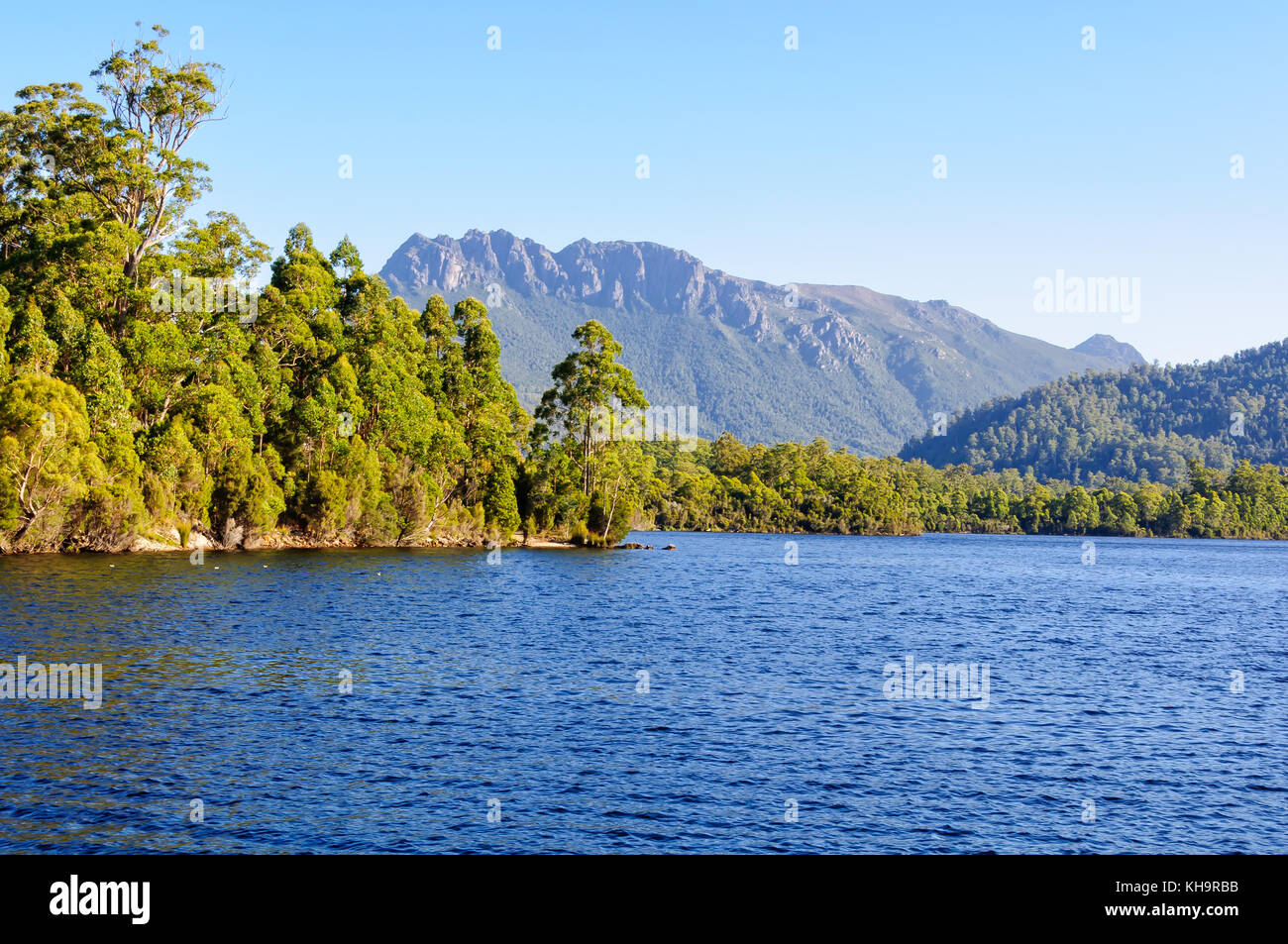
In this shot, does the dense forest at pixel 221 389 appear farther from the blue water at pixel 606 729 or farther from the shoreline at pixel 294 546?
the blue water at pixel 606 729

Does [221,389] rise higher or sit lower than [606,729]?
higher

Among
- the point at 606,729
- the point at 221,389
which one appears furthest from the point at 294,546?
the point at 606,729

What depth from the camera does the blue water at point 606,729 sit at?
63.9 feet

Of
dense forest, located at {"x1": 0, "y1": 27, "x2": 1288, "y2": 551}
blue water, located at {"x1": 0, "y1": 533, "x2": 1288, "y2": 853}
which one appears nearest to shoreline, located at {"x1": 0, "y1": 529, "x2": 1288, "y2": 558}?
dense forest, located at {"x1": 0, "y1": 27, "x2": 1288, "y2": 551}


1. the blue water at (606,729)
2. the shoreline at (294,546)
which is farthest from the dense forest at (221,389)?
the blue water at (606,729)

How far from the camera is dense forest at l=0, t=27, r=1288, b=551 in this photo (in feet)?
247

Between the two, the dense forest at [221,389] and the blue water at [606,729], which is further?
the dense forest at [221,389]

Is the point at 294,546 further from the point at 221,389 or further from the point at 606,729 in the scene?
the point at 606,729

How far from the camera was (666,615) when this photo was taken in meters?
57.7

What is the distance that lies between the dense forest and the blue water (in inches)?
644

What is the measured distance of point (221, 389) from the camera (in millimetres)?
86125

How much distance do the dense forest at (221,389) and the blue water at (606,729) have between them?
16.3 meters

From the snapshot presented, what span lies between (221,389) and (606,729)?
2779 inches

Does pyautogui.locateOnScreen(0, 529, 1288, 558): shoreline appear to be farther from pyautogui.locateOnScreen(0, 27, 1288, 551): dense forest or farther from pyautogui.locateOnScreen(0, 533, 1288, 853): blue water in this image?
pyautogui.locateOnScreen(0, 533, 1288, 853): blue water
